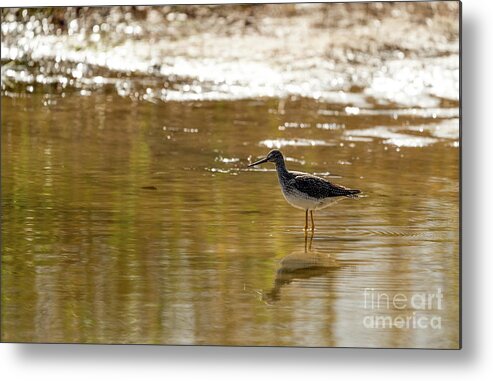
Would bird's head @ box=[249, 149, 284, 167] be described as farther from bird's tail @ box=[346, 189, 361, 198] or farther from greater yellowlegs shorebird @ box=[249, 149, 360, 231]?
bird's tail @ box=[346, 189, 361, 198]

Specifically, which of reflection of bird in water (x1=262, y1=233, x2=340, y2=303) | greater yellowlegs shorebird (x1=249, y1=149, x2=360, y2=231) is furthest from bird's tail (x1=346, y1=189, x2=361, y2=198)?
reflection of bird in water (x1=262, y1=233, x2=340, y2=303)

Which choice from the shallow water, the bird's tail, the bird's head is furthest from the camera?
the bird's head

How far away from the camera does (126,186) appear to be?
8.41 metres

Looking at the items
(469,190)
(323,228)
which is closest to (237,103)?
(323,228)

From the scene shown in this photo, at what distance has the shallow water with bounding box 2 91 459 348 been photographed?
7.92 m

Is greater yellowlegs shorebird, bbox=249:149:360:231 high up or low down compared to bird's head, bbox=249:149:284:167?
down

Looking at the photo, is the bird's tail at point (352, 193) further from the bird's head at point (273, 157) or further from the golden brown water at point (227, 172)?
the bird's head at point (273, 157)

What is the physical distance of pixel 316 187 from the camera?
830 centimetres

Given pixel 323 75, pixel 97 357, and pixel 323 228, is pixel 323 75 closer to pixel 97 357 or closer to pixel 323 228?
pixel 323 228

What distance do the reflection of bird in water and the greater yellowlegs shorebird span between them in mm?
192

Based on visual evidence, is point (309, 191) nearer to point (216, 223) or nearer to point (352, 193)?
point (352, 193)

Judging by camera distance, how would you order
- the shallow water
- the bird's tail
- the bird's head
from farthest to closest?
the bird's head
the bird's tail
the shallow water

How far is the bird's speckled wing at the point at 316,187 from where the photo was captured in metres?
8.29

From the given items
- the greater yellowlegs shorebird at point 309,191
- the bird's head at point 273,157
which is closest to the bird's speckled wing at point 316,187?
the greater yellowlegs shorebird at point 309,191
